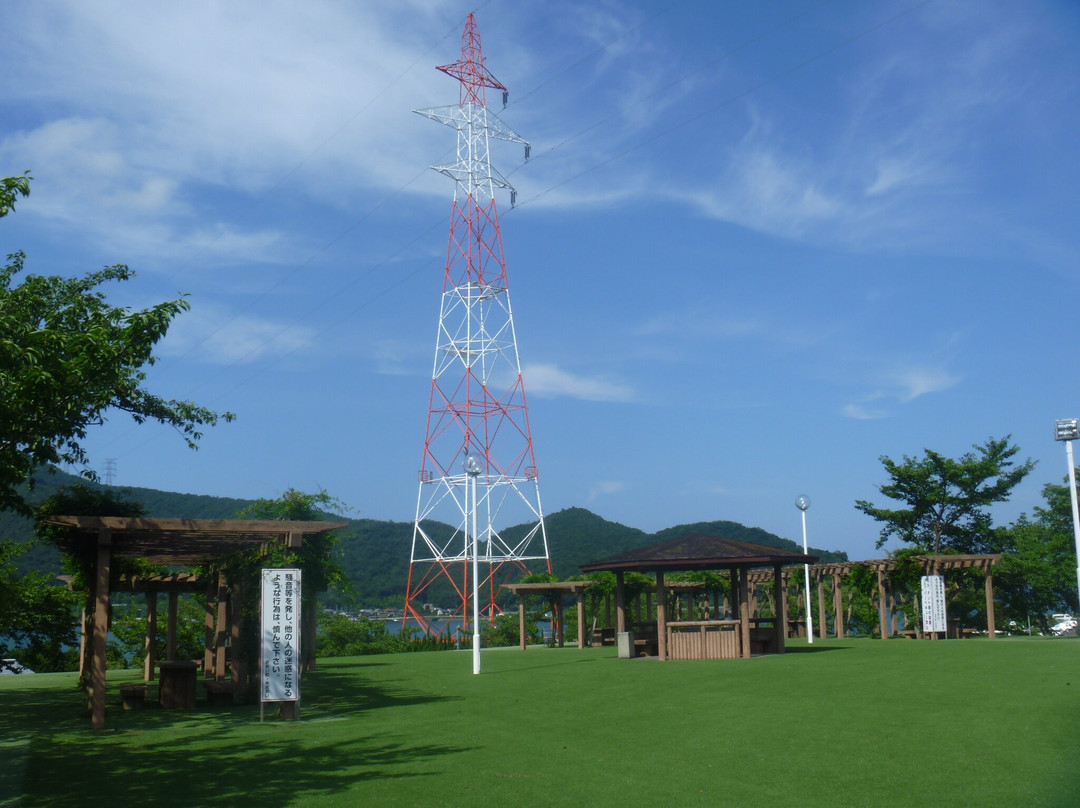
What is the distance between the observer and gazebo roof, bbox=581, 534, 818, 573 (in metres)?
21.8

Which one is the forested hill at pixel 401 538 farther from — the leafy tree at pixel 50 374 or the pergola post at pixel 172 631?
the leafy tree at pixel 50 374

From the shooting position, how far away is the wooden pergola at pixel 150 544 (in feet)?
41.5

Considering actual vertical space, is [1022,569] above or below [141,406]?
below

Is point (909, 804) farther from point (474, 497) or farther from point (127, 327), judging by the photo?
point (474, 497)

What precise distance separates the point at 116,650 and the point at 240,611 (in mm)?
17427

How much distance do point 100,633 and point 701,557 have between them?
13316 millimetres

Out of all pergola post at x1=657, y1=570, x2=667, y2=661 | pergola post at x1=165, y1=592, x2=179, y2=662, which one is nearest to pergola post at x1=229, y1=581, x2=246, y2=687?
pergola post at x1=165, y1=592, x2=179, y2=662

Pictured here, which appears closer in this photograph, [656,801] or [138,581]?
[656,801]

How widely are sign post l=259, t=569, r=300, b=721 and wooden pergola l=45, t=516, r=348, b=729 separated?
93cm

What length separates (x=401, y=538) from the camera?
3378 inches

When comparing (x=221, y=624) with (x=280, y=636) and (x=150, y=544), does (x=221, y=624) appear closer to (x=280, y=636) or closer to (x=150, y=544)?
(x=150, y=544)

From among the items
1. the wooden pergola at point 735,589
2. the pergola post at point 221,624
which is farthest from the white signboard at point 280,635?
the wooden pergola at point 735,589

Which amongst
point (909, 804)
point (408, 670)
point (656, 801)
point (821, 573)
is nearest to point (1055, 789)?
point (909, 804)

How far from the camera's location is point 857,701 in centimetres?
1230
